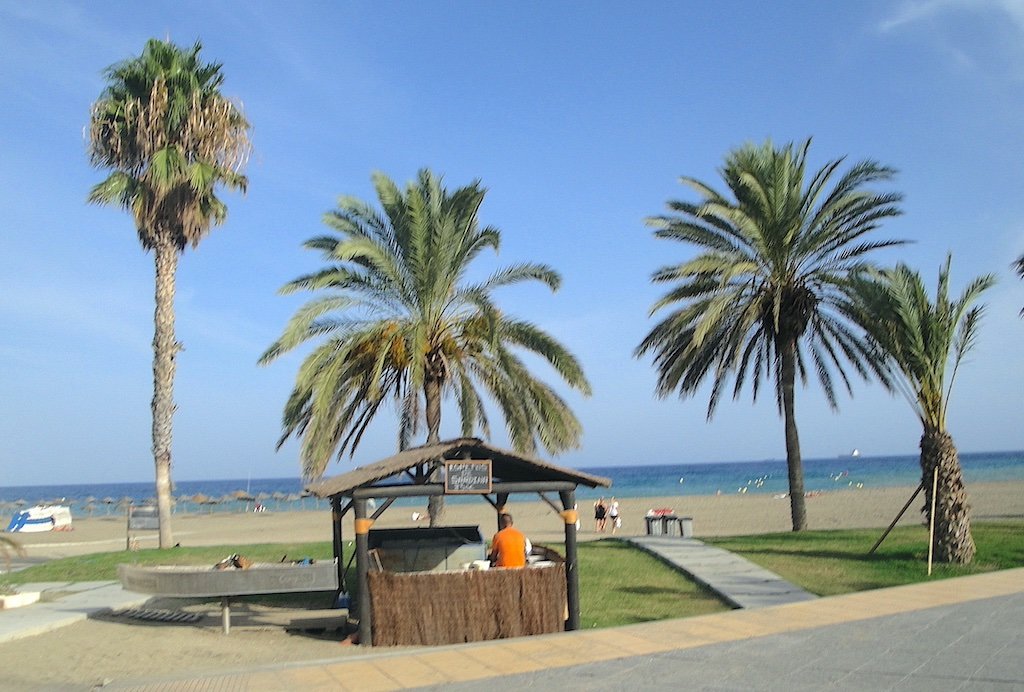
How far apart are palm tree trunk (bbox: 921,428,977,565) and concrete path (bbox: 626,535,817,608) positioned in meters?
3.20

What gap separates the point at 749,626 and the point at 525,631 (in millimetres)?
2686

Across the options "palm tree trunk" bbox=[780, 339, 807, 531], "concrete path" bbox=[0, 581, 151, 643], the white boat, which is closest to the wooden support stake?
"palm tree trunk" bbox=[780, 339, 807, 531]

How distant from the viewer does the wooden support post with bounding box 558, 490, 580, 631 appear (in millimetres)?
11336

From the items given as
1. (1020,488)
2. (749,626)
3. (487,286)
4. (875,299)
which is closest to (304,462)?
(487,286)

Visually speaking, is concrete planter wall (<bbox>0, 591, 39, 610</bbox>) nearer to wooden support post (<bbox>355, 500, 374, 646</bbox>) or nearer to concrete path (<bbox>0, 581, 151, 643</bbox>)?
concrete path (<bbox>0, 581, 151, 643</bbox>)

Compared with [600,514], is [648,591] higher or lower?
higher

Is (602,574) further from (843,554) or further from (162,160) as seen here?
(162,160)

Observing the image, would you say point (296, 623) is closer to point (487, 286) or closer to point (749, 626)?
point (749, 626)

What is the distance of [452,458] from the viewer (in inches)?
475

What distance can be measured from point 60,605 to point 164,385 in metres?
8.28

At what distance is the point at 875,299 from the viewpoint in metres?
16.4

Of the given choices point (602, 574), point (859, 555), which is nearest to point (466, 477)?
point (602, 574)

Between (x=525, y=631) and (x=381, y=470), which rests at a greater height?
(x=381, y=470)

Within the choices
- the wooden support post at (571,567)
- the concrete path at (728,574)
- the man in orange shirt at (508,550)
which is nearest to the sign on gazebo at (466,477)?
the man in orange shirt at (508,550)
